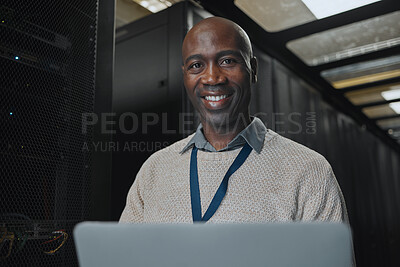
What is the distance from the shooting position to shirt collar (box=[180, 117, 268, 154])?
106 cm

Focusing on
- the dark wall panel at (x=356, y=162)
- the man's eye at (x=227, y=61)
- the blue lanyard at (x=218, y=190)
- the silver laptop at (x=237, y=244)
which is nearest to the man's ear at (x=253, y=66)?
the man's eye at (x=227, y=61)

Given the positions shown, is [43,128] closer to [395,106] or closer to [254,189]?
[254,189]

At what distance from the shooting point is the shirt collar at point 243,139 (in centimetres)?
106

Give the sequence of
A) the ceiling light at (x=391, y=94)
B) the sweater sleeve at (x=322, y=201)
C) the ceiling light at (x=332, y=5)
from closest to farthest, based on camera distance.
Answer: the sweater sleeve at (x=322, y=201), the ceiling light at (x=332, y=5), the ceiling light at (x=391, y=94)

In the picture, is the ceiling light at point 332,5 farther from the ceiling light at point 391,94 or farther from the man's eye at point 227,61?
the ceiling light at point 391,94

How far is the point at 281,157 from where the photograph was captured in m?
1.03

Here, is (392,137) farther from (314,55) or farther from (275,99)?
(275,99)

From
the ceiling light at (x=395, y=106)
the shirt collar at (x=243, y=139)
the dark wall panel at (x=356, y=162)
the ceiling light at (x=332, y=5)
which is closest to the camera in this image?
the shirt collar at (x=243, y=139)

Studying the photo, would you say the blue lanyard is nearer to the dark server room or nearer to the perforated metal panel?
the dark server room

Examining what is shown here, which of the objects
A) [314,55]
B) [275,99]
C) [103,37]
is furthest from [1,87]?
[314,55]

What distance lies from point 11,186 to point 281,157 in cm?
68

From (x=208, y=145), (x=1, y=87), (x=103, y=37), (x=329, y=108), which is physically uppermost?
(x=329, y=108)

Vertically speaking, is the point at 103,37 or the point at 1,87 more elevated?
the point at 103,37

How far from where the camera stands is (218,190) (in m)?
0.98
